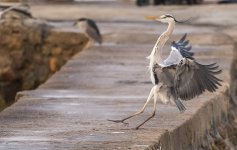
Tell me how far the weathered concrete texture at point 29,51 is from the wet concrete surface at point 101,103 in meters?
0.90

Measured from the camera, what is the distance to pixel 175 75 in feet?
27.7

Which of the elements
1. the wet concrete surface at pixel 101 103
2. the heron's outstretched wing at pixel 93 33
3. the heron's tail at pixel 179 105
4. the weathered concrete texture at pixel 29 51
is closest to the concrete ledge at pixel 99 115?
the wet concrete surface at pixel 101 103

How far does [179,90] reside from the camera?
8.59m

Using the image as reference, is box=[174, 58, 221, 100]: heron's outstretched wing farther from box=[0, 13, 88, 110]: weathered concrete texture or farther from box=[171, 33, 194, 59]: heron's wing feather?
box=[0, 13, 88, 110]: weathered concrete texture

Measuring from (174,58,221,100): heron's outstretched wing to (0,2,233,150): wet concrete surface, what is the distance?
37 centimetres

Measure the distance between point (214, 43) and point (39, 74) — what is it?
10.3 feet

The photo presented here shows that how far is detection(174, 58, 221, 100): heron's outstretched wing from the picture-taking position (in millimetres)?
8469

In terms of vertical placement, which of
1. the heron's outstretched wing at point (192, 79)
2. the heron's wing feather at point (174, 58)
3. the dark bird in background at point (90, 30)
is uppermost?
the heron's wing feather at point (174, 58)

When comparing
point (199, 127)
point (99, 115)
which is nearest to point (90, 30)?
point (199, 127)

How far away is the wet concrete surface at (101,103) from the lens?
8.29 m

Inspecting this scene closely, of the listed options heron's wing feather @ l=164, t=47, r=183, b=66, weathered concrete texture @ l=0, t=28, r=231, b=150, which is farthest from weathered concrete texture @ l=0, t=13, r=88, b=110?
heron's wing feather @ l=164, t=47, r=183, b=66

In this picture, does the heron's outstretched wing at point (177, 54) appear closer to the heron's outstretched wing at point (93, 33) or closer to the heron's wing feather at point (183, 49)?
the heron's wing feather at point (183, 49)

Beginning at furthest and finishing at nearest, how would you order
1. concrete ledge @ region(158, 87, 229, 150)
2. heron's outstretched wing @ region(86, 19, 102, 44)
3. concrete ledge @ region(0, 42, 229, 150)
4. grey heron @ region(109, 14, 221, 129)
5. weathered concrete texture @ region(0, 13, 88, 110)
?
1. weathered concrete texture @ region(0, 13, 88, 110)
2. heron's outstretched wing @ region(86, 19, 102, 44)
3. concrete ledge @ region(158, 87, 229, 150)
4. grey heron @ region(109, 14, 221, 129)
5. concrete ledge @ region(0, 42, 229, 150)

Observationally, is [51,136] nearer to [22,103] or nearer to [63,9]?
[22,103]
